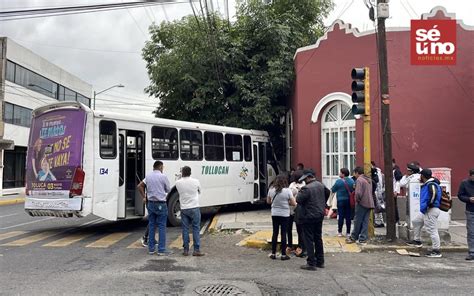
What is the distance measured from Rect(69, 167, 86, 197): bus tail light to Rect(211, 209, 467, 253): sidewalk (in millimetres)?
3723

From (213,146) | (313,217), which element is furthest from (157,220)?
(213,146)

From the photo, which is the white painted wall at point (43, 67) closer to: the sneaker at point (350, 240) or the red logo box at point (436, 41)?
the red logo box at point (436, 41)

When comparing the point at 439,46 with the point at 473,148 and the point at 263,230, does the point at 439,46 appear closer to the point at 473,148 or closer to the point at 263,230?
the point at 473,148

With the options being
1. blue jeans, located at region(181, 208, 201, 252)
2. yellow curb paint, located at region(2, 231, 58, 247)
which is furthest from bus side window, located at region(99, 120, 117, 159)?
blue jeans, located at region(181, 208, 201, 252)

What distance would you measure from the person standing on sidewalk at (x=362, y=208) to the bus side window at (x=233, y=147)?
588cm

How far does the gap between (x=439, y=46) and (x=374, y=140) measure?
11.6 feet

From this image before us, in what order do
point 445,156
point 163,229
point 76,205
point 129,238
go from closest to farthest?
1. point 163,229
2. point 76,205
3. point 129,238
4. point 445,156

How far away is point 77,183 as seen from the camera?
33.5 feet

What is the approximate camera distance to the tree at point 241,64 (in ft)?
58.1

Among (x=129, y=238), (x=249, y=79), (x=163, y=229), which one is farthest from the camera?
(x=249, y=79)

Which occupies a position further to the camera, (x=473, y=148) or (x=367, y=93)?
(x=473, y=148)

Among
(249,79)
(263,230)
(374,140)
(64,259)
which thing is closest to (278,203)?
(263,230)

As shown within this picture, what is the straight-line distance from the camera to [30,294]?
19.9ft

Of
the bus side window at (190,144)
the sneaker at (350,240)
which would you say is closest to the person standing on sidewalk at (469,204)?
the sneaker at (350,240)
